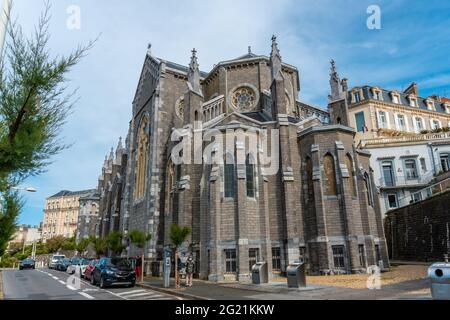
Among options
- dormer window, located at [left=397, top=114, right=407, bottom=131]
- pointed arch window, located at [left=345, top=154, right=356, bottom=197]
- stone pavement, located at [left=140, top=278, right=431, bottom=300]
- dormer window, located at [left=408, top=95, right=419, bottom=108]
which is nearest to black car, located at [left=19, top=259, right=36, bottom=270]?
stone pavement, located at [left=140, top=278, right=431, bottom=300]

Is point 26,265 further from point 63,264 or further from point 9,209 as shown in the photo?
point 9,209

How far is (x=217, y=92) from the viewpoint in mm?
29859

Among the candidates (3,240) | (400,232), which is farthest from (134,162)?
(400,232)

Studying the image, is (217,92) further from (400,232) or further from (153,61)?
(400,232)

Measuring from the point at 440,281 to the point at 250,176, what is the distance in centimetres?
1362

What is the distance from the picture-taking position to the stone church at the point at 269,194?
19.2 meters

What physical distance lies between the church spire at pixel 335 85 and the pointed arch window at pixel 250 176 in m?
9.90

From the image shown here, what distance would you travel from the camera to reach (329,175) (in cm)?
2070

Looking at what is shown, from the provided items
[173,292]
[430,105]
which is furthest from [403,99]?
[173,292]

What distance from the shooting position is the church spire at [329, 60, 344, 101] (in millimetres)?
25266

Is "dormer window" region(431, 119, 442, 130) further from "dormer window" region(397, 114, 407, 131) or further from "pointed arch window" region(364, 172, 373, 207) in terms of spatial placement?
"pointed arch window" region(364, 172, 373, 207)

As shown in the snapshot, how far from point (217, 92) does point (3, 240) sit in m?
20.4

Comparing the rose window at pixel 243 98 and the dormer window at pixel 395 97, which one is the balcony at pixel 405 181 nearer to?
the dormer window at pixel 395 97

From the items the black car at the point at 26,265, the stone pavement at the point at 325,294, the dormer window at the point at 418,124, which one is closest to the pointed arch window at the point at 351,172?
the stone pavement at the point at 325,294
